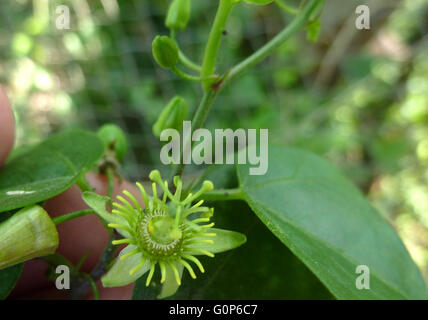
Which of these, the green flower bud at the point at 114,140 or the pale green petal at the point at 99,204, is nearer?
the pale green petal at the point at 99,204

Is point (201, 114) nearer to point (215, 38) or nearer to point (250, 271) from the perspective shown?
point (215, 38)

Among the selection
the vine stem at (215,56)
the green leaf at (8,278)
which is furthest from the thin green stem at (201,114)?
the green leaf at (8,278)

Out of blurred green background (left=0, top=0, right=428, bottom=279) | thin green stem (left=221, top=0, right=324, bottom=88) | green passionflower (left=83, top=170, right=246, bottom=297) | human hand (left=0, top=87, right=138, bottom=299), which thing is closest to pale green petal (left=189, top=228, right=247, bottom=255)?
green passionflower (left=83, top=170, right=246, bottom=297)

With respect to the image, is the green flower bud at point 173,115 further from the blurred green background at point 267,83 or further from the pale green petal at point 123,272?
the blurred green background at point 267,83

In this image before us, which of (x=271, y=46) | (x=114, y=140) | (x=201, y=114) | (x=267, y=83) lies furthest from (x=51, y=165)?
(x=267, y=83)

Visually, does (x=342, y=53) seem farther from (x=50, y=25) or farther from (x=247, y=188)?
(x=247, y=188)

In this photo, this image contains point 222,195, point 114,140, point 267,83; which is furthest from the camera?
point 267,83
